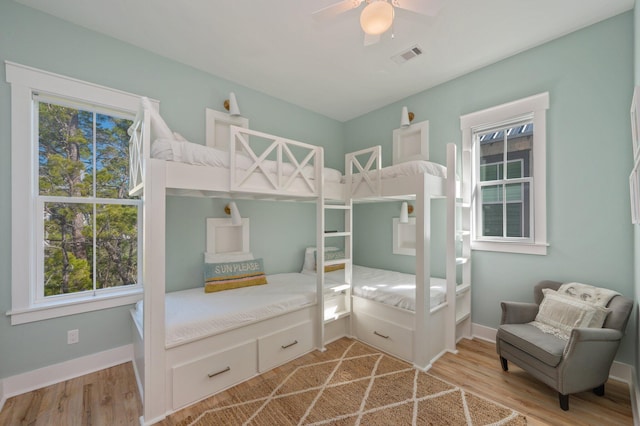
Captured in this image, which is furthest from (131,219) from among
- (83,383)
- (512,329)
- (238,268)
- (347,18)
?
(512,329)

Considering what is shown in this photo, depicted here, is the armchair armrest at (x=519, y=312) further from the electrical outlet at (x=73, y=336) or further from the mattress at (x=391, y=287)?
the electrical outlet at (x=73, y=336)

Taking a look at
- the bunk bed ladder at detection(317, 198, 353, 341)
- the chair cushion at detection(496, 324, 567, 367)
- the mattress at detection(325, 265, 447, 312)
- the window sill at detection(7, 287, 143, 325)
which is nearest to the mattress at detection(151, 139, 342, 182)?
the bunk bed ladder at detection(317, 198, 353, 341)

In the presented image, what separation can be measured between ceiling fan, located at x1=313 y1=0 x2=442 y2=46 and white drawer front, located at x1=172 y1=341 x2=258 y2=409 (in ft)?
8.58

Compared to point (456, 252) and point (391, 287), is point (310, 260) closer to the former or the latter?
point (391, 287)

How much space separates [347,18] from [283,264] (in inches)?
119

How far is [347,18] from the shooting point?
236cm

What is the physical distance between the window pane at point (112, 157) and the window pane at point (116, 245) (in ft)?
0.57

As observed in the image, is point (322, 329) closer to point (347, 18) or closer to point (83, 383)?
point (83, 383)

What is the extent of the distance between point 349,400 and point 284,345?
2.62 ft

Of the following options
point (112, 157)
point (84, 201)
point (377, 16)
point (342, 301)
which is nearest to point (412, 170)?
point (377, 16)

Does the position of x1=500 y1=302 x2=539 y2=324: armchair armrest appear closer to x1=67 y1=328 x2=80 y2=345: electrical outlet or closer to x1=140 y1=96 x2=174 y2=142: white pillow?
x1=140 y1=96 x2=174 y2=142: white pillow

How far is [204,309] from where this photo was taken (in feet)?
7.54

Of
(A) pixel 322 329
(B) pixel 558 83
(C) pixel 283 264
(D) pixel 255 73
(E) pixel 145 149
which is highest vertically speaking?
(D) pixel 255 73

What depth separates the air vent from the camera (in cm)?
273
